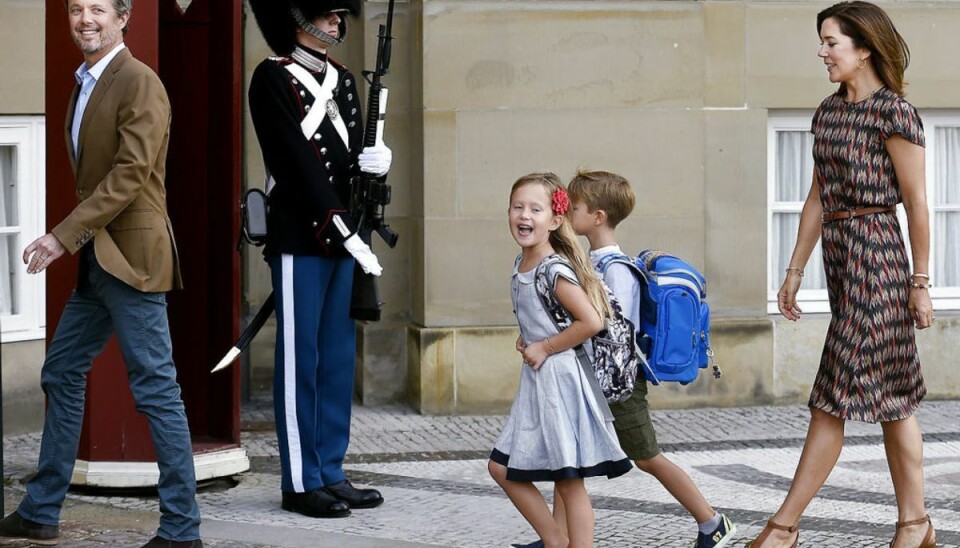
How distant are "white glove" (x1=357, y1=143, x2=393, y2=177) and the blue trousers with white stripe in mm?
369

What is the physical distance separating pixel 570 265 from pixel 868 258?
1009 mm

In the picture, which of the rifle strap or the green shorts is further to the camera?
the rifle strap

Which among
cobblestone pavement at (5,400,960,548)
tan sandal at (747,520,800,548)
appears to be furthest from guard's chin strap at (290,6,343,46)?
tan sandal at (747,520,800,548)

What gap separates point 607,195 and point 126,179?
1.55 meters

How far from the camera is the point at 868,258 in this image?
5496 millimetres

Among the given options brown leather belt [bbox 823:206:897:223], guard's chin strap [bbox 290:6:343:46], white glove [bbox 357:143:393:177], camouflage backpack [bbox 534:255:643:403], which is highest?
guard's chin strap [bbox 290:6:343:46]

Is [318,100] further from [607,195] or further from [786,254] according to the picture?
[786,254]

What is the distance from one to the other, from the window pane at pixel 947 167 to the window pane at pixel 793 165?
75cm

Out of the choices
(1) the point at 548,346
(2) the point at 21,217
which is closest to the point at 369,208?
(1) the point at 548,346

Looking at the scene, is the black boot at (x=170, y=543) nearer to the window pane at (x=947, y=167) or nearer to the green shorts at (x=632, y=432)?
the green shorts at (x=632, y=432)

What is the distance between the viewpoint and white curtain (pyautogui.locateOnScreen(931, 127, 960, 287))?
9.47 meters

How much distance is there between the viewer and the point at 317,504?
243 inches

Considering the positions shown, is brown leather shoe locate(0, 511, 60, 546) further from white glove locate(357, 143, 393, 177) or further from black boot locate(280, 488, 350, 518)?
white glove locate(357, 143, 393, 177)

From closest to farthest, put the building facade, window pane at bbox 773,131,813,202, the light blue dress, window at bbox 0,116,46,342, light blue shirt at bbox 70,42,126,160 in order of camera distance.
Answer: the light blue dress < light blue shirt at bbox 70,42,126,160 < window at bbox 0,116,46,342 < the building facade < window pane at bbox 773,131,813,202
